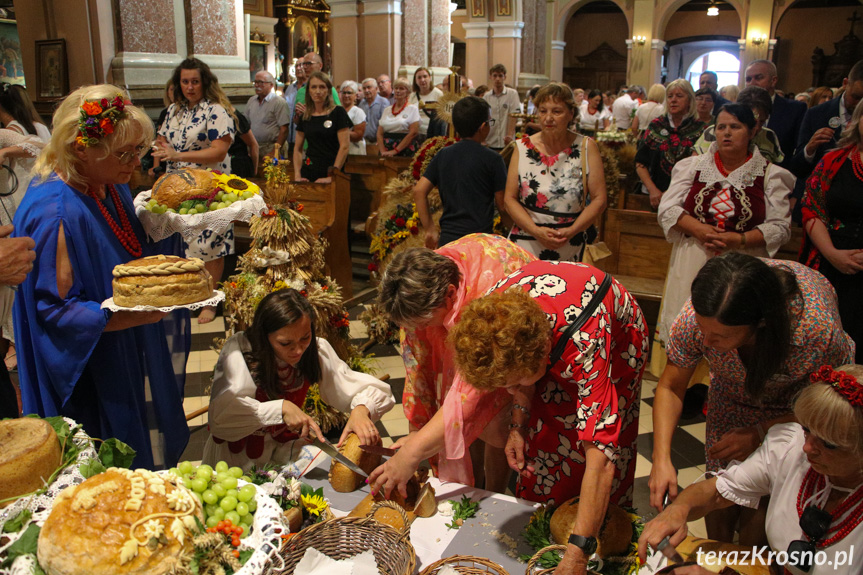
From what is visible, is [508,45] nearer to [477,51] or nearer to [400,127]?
[477,51]

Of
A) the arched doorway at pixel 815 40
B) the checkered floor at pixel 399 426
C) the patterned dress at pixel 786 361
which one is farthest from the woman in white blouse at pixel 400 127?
the arched doorway at pixel 815 40

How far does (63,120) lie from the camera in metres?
2.15

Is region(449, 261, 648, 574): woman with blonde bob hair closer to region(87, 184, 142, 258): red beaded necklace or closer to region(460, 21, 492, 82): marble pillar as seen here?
region(87, 184, 142, 258): red beaded necklace

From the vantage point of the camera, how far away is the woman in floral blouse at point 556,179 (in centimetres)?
386

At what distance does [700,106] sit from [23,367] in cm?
462

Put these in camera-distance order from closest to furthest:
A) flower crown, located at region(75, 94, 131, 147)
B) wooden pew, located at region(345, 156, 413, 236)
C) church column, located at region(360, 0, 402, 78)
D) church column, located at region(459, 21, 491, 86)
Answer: flower crown, located at region(75, 94, 131, 147) → wooden pew, located at region(345, 156, 413, 236) → church column, located at region(360, 0, 402, 78) → church column, located at region(459, 21, 491, 86)

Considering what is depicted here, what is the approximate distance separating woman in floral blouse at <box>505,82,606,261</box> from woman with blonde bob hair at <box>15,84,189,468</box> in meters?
2.22

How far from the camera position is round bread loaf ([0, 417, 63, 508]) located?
1.42 metres

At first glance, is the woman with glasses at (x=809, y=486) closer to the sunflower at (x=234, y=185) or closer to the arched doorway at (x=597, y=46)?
the sunflower at (x=234, y=185)

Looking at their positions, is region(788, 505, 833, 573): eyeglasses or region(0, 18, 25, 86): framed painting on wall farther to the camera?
region(0, 18, 25, 86): framed painting on wall

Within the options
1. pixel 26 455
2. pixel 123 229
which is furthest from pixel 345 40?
pixel 26 455

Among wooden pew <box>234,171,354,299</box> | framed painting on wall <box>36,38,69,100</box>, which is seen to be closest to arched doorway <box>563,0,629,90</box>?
framed painting on wall <box>36,38,69,100</box>

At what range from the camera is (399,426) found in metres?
4.20

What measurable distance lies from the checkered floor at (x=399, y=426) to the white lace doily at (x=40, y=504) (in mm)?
2120
